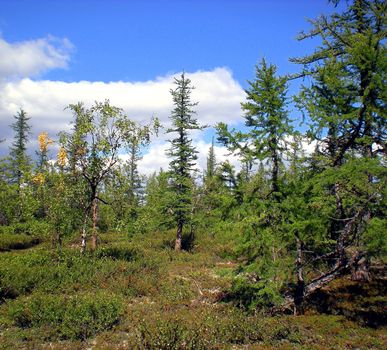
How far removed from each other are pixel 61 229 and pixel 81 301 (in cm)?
860

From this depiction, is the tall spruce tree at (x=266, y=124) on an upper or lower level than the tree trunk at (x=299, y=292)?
upper

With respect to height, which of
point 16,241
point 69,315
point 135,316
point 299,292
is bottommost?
point 135,316

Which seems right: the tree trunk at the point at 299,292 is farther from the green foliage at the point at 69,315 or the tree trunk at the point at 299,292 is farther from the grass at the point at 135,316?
the green foliage at the point at 69,315

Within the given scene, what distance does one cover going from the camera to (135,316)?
40.5 ft

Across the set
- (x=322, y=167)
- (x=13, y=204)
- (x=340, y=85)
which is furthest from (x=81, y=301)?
(x=13, y=204)

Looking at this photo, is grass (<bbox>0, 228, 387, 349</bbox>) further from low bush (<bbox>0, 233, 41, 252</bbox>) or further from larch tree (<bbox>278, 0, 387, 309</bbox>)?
low bush (<bbox>0, 233, 41, 252</bbox>)

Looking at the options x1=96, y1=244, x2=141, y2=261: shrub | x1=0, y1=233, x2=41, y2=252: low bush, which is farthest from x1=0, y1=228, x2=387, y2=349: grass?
x1=0, y1=233, x2=41, y2=252: low bush

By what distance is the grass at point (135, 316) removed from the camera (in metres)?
10.1

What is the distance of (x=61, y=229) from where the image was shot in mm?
20172

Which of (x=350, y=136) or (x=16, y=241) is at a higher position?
(x=350, y=136)

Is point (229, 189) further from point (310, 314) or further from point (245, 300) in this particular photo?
point (310, 314)

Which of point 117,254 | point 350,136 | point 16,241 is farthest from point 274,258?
point 16,241

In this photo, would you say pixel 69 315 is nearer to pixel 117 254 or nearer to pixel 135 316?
pixel 135 316

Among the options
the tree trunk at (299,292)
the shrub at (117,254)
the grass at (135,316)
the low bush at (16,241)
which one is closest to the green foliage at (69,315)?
the grass at (135,316)
